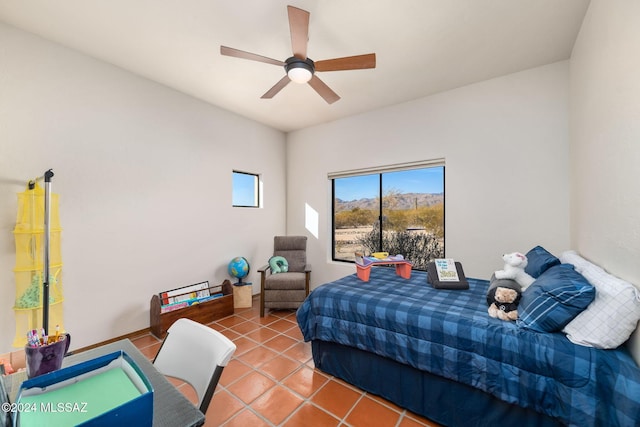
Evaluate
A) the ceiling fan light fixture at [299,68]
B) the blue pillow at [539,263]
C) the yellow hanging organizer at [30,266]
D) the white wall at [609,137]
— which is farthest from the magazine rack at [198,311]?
the white wall at [609,137]

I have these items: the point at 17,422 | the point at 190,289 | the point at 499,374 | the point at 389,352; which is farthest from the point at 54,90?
the point at 499,374

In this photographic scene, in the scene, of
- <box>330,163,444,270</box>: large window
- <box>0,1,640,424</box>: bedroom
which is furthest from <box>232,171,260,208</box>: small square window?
<box>330,163,444,270</box>: large window

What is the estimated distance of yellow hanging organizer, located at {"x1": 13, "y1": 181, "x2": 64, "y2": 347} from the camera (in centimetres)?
199

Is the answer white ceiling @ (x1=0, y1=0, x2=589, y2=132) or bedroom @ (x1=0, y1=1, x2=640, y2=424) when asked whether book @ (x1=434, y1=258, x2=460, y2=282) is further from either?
white ceiling @ (x1=0, y1=0, x2=589, y2=132)

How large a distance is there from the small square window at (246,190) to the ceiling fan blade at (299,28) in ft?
7.85

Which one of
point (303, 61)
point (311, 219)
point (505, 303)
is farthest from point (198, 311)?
point (505, 303)

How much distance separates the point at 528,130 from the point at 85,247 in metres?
4.63

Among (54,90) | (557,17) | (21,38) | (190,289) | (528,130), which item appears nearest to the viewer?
(557,17)

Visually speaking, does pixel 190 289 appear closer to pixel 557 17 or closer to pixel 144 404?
pixel 144 404

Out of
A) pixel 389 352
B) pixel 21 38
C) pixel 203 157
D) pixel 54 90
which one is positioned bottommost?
pixel 389 352

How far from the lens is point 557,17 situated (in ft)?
6.70

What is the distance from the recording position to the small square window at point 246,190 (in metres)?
4.05

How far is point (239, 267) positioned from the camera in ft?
12.1

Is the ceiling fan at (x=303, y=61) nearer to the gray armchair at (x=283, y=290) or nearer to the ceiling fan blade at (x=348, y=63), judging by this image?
the ceiling fan blade at (x=348, y=63)
